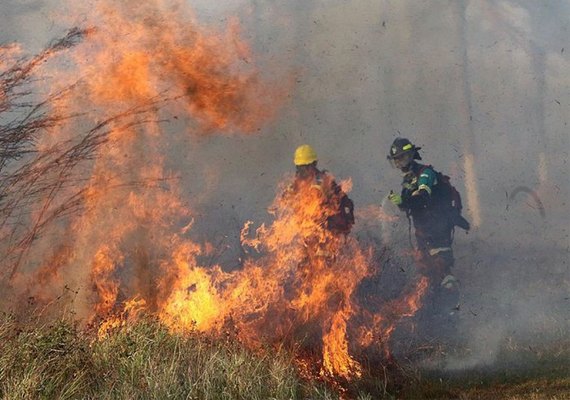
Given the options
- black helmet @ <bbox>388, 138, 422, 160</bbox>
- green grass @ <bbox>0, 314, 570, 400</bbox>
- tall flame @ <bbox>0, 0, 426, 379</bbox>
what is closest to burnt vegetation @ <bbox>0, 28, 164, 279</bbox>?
tall flame @ <bbox>0, 0, 426, 379</bbox>

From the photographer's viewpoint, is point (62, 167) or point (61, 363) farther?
point (62, 167)

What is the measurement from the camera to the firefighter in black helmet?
9281 mm

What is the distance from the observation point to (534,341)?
8.54 metres

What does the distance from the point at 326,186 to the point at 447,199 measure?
1.75m

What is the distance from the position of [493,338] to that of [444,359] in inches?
38.4

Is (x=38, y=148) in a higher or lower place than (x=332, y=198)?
higher

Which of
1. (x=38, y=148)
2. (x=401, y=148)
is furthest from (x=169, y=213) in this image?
(x=401, y=148)

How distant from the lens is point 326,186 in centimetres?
936

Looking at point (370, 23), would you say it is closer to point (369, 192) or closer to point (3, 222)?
point (369, 192)

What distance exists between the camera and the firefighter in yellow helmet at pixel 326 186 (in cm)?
907

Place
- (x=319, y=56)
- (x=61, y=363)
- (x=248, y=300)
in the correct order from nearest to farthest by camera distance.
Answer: (x=61, y=363)
(x=248, y=300)
(x=319, y=56)

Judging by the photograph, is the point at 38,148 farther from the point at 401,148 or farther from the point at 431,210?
the point at 431,210

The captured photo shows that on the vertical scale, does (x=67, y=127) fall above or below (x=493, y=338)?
above

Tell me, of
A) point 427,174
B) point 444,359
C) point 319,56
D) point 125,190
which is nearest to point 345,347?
point 444,359
